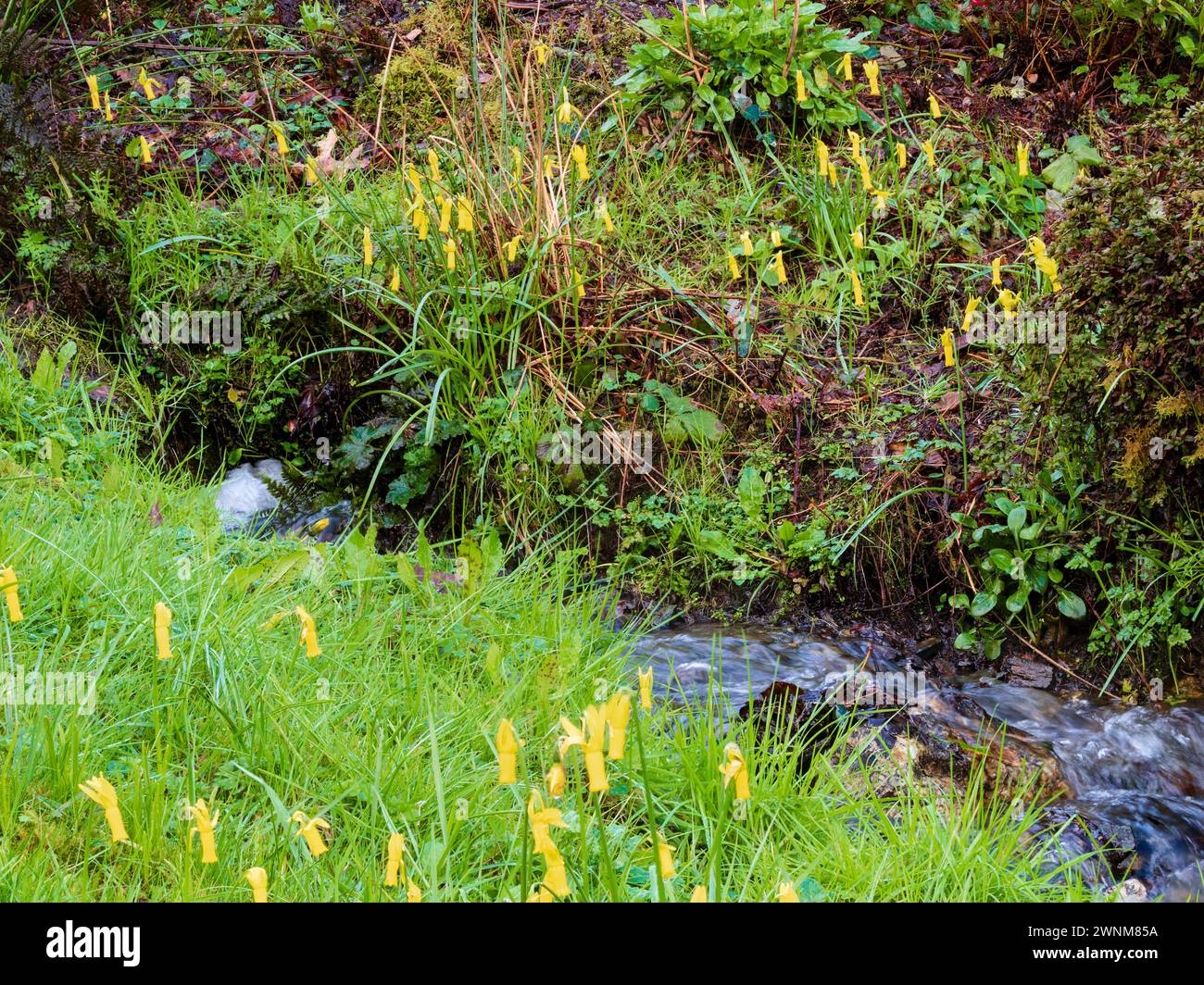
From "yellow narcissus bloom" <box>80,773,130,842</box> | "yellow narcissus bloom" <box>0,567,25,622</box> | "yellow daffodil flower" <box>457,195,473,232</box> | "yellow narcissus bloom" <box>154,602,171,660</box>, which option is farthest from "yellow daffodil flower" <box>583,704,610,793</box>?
"yellow daffodil flower" <box>457,195,473,232</box>

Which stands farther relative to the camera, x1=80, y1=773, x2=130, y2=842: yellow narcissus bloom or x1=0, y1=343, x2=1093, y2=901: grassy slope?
x1=0, y1=343, x2=1093, y2=901: grassy slope

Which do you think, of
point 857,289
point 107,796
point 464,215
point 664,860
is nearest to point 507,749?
point 664,860

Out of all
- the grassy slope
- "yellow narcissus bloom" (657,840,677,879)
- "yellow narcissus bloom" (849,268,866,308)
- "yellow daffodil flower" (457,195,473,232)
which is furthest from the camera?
"yellow narcissus bloom" (849,268,866,308)

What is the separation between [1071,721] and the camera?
354 centimetres

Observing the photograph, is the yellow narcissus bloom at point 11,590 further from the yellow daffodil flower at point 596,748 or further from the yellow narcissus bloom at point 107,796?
the yellow daffodil flower at point 596,748

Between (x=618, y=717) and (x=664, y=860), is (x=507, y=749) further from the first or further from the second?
(x=664, y=860)

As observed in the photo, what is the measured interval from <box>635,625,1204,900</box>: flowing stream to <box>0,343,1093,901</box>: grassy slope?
0.37m

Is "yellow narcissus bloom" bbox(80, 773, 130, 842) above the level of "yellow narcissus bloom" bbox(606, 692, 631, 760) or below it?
below

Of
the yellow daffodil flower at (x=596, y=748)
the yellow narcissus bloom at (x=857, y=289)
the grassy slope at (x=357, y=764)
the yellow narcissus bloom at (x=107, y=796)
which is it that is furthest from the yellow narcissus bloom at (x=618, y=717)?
the yellow narcissus bloom at (x=857, y=289)

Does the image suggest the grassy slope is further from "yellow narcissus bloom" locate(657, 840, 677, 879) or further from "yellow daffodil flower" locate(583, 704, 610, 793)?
"yellow daffodil flower" locate(583, 704, 610, 793)

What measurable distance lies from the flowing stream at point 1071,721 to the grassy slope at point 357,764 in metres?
0.37

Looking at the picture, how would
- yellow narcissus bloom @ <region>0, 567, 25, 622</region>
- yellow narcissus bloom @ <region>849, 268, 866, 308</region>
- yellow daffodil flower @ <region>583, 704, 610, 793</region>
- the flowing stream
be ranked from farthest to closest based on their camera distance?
1. yellow narcissus bloom @ <region>849, 268, 866, 308</region>
2. the flowing stream
3. yellow narcissus bloom @ <region>0, 567, 25, 622</region>
4. yellow daffodil flower @ <region>583, 704, 610, 793</region>

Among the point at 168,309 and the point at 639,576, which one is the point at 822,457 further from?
the point at 168,309

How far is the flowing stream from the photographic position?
9.88ft
